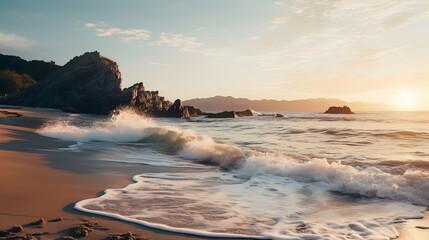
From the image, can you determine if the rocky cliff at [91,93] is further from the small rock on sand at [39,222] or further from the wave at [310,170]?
the small rock on sand at [39,222]

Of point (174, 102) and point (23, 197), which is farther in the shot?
point (174, 102)

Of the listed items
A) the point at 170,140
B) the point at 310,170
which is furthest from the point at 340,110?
the point at 310,170

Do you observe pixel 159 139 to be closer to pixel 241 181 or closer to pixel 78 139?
pixel 78 139

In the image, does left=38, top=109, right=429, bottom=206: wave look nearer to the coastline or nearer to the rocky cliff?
the coastline

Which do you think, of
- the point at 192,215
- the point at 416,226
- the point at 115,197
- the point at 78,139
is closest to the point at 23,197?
Result: the point at 115,197

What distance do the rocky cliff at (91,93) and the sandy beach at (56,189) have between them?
47.1 meters

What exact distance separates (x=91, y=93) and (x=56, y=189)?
176 ft

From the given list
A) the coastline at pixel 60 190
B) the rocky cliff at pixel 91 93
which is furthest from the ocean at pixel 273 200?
the rocky cliff at pixel 91 93

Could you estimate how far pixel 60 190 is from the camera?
515 centimetres

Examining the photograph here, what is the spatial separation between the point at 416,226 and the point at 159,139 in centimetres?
1394

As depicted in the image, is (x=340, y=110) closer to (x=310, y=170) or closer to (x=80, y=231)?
(x=310, y=170)

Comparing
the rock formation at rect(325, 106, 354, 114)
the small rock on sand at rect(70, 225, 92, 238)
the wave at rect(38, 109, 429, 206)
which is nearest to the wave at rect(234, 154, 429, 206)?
the wave at rect(38, 109, 429, 206)

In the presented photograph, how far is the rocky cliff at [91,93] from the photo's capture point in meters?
53.9

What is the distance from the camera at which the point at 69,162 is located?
8.04 m
